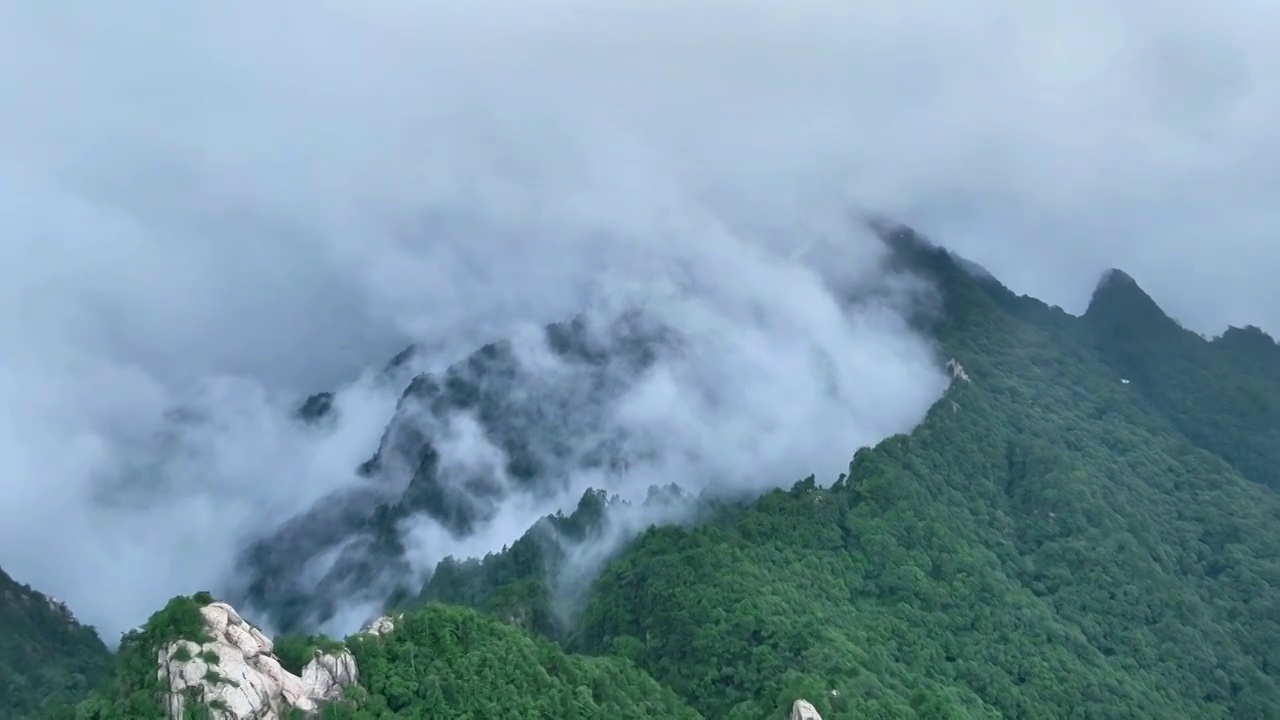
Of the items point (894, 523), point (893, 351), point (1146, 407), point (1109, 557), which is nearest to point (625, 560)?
point (894, 523)

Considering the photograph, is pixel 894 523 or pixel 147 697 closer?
pixel 147 697

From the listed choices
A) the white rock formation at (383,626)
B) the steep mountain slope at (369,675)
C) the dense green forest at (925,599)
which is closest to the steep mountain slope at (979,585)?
the dense green forest at (925,599)

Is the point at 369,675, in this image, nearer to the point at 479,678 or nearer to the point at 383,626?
the point at 383,626

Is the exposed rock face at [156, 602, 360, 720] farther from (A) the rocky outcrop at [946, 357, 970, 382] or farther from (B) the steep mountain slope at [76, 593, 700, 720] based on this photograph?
(A) the rocky outcrop at [946, 357, 970, 382]

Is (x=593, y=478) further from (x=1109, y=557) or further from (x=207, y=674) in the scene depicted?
(x=207, y=674)

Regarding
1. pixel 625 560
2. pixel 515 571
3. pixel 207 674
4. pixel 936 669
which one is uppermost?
pixel 515 571

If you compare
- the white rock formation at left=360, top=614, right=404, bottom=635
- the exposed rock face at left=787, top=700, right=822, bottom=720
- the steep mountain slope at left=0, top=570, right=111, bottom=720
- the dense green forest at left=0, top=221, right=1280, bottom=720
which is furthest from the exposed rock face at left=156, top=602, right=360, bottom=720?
the steep mountain slope at left=0, top=570, right=111, bottom=720

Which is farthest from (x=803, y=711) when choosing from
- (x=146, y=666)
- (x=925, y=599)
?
(x=146, y=666)
